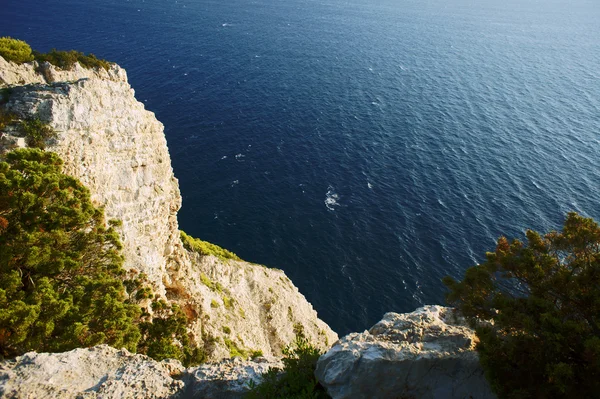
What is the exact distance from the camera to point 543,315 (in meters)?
24.0

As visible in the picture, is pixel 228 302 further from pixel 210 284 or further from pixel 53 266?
pixel 53 266

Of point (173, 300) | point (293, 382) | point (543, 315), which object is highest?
point (543, 315)

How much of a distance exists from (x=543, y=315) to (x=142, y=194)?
1731 inches

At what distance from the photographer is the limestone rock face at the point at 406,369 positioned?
1045 inches

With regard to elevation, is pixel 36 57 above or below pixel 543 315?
above

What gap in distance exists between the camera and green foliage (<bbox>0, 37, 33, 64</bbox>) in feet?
178

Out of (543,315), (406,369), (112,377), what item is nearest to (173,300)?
(112,377)

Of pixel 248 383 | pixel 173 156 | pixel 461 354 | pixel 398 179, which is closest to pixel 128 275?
pixel 248 383

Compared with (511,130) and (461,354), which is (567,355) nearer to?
(461,354)

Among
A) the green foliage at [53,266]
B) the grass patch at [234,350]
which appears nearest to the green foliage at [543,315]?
the green foliage at [53,266]

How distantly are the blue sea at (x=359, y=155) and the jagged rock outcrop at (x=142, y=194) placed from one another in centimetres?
1657

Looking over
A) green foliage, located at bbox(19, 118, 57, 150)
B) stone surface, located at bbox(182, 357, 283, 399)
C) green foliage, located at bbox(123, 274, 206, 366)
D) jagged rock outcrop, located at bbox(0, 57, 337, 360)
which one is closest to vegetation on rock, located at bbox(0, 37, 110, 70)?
jagged rock outcrop, located at bbox(0, 57, 337, 360)

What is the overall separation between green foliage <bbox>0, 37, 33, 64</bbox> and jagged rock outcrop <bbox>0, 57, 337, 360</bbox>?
1.58 meters

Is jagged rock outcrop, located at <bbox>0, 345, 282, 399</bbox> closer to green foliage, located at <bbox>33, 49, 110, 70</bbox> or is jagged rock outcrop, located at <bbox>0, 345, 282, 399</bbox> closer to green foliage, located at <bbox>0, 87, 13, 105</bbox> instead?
green foliage, located at <bbox>0, 87, 13, 105</bbox>
